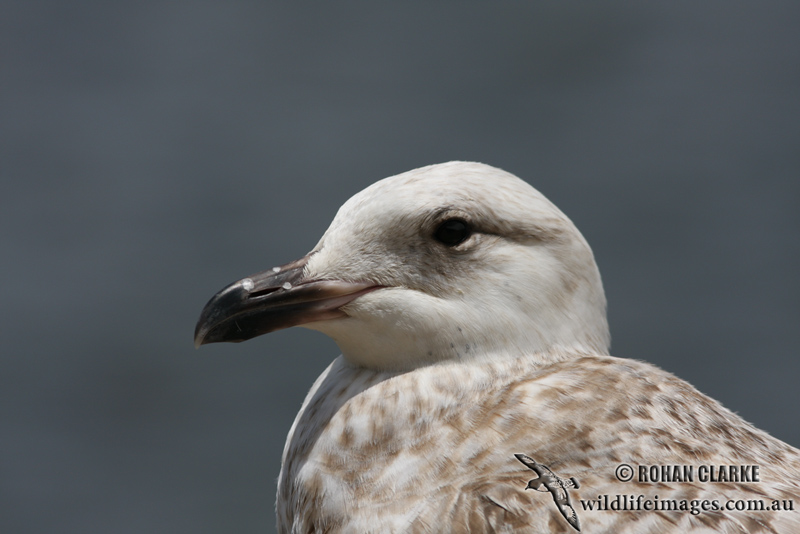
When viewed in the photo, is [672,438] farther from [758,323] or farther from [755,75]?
[755,75]

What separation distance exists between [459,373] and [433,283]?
0.32 m

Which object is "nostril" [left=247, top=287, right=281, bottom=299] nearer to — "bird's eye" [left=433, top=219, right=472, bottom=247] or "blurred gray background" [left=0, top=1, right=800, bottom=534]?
"bird's eye" [left=433, top=219, right=472, bottom=247]

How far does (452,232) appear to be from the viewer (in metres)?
3.20

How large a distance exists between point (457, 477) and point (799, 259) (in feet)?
28.1

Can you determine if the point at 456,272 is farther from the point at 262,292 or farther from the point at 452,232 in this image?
the point at 262,292

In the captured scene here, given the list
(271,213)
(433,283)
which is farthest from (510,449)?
(271,213)

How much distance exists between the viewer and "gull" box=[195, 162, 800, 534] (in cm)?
287

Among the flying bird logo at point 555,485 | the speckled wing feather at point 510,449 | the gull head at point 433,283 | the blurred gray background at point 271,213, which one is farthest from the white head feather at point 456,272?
the blurred gray background at point 271,213

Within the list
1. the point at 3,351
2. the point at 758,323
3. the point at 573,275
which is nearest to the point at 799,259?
the point at 758,323

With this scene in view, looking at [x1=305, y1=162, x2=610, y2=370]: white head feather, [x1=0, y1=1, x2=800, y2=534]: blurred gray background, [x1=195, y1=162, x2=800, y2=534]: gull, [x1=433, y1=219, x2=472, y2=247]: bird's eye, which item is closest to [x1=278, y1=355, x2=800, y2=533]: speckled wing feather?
[x1=195, y1=162, x2=800, y2=534]: gull

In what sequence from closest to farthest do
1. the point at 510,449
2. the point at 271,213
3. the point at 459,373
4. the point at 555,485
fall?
the point at 555,485 → the point at 510,449 → the point at 459,373 → the point at 271,213

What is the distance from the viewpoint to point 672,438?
9.46 ft

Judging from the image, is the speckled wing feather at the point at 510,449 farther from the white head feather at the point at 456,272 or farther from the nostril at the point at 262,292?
the nostril at the point at 262,292

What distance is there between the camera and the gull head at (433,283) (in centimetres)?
315
